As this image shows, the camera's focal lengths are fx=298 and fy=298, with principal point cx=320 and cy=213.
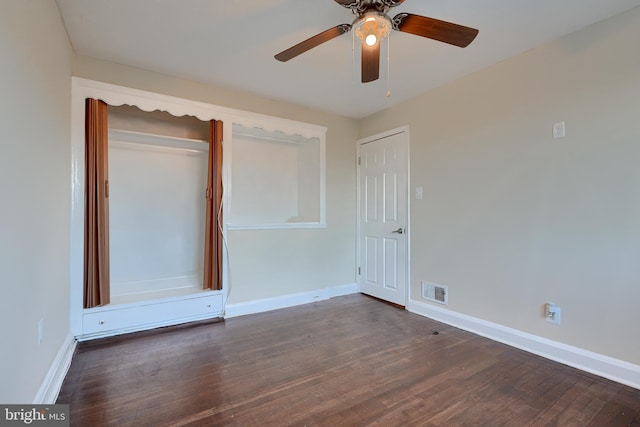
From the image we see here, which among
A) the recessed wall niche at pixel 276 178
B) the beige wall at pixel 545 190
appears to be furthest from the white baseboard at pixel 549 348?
the recessed wall niche at pixel 276 178

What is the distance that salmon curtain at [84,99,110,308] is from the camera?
8.33ft

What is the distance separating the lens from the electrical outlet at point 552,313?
227cm

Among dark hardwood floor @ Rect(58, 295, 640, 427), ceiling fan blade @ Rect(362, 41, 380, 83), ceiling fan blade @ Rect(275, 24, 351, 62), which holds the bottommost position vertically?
dark hardwood floor @ Rect(58, 295, 640, 427)

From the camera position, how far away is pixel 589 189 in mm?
2125

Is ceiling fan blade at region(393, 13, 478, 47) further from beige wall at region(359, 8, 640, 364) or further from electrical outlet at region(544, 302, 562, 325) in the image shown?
electrical outlet at region(544, 302, 562, 325)

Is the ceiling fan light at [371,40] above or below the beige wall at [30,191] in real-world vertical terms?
above

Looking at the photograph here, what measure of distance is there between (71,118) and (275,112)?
1.91m

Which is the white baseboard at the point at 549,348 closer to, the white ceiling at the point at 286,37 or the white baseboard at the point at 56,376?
the white ceiling at the point at 286,37

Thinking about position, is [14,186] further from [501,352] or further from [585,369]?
[585,369]

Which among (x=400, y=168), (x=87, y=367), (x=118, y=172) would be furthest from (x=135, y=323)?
(x=400, y=168)

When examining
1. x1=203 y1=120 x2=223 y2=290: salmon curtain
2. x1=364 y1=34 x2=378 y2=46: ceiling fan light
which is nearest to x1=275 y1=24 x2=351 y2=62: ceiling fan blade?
x1=364 y1=34 x2=378 y2=46: ceiling fan light

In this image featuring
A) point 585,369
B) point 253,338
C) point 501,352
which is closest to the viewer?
point 585,369

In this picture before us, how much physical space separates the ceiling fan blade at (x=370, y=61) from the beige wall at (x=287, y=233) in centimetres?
172

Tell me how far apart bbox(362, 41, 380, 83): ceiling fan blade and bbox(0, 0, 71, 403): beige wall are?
5.61 ft
